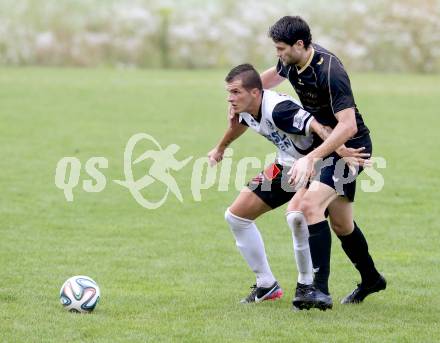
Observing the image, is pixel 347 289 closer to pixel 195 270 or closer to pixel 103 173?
pixel 195 270

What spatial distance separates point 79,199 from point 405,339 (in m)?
6.54

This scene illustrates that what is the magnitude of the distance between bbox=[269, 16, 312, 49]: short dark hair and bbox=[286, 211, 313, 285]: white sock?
4.04 ft

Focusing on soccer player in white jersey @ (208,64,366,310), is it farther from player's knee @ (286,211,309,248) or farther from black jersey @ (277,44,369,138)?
black jersey @ (277,44,369,138)

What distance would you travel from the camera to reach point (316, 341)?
6246mm

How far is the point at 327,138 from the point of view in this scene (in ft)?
22.3

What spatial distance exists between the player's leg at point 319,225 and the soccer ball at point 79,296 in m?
1.57

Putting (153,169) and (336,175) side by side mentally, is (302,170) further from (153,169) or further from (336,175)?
(153,169)

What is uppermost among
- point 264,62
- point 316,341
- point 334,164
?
point 334,164

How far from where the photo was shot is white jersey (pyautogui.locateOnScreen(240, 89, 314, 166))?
6918 millimetres

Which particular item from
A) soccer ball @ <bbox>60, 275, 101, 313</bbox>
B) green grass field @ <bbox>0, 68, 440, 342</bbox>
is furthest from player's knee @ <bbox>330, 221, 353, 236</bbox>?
soccer ball @ <bbox>60, 275, 101, 313</bbox>

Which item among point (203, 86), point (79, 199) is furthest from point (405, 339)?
point (203, 86)

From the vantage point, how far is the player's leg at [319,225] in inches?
277

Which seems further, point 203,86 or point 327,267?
point 203,86

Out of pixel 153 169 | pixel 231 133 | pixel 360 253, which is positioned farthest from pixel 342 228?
pixel 153 169
